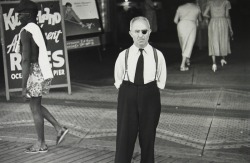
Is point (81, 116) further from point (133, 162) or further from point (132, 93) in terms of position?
point (132, 93)

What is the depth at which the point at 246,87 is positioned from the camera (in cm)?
852

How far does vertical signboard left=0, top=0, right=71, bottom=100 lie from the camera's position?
25.1ft

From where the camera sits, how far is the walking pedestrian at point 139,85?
13.1 feet

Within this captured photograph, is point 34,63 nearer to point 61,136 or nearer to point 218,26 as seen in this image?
point 61,136

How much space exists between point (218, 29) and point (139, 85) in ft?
21.5

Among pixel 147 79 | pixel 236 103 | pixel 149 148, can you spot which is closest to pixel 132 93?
pixel 147 79

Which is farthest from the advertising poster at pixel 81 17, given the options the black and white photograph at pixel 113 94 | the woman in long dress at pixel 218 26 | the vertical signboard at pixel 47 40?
the woman in long dress at pixel 218 26

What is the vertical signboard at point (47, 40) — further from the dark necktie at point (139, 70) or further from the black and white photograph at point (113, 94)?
the dark necktie at point (139, 70)

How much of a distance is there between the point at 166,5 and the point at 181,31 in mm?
10145

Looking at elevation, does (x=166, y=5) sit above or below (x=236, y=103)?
above

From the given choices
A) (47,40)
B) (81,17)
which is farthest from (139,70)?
(81,17)

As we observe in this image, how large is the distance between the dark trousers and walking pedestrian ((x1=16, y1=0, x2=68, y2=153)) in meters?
1.42

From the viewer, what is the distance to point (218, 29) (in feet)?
33.0

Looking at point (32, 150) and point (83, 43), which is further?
point (83, 43)
